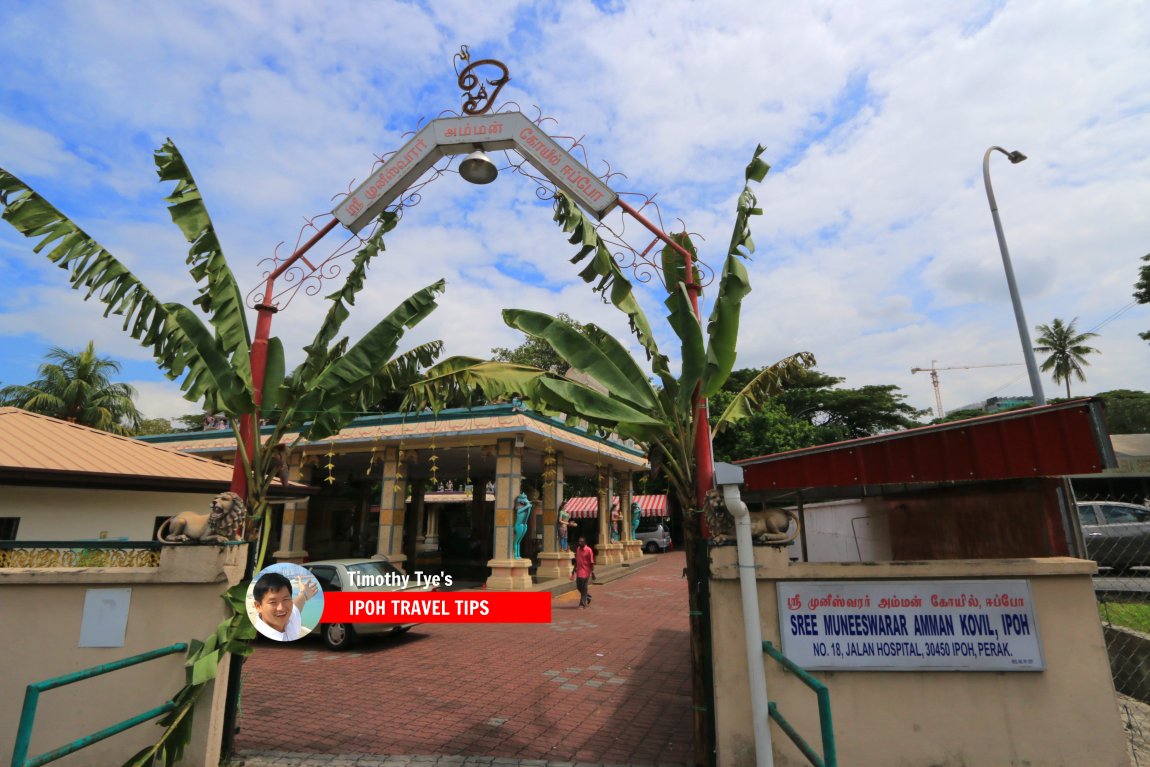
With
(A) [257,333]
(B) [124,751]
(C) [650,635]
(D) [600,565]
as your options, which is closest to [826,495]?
(C) [650,635]

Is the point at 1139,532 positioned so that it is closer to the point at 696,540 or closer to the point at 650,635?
the point at 650,635

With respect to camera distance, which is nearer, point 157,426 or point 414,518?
point 414,518

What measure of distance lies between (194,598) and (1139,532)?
1720 cm

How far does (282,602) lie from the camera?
619 cm

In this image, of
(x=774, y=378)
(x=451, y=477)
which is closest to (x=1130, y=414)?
(x=451, y=477)

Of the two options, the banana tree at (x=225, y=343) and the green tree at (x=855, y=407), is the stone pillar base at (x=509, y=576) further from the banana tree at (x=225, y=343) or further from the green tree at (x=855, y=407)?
the green tree at (x=855, y=407)

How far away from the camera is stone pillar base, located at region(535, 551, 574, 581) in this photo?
1744 cm

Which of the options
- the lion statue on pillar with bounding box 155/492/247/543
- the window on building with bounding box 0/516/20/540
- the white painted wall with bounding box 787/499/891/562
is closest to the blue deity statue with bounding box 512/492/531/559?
the white painted wall with bounding box 787/499/891/562

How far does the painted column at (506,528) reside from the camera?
1552cm

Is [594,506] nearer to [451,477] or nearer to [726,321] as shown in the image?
[451,477]

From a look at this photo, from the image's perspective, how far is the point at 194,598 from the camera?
5.27 metres

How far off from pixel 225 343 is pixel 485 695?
5283mm

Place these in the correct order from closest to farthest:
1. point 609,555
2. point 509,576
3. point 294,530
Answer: point 509,576 → point 294,530 → point 609,555

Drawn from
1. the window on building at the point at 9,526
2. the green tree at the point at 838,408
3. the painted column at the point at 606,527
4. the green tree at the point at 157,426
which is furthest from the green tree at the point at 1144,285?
the green tree at the point at 157,426
